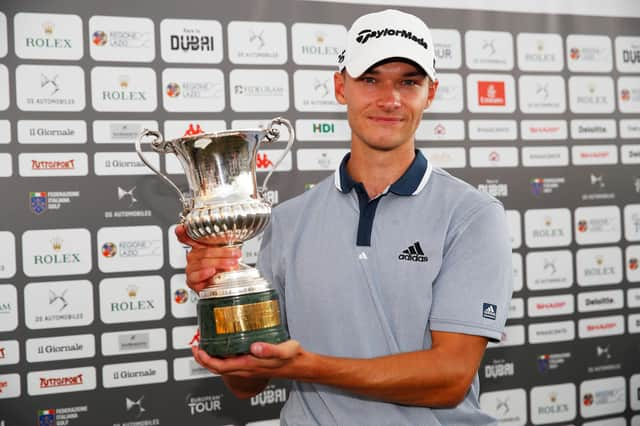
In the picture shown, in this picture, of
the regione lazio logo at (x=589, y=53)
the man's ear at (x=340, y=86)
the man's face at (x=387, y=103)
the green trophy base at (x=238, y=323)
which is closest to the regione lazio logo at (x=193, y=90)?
the man's ear at (x=340, y=86)

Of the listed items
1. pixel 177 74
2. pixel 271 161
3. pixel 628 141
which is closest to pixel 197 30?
pixel 177 74

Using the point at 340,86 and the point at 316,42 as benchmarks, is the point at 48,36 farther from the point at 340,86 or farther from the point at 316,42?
the point at 340,86

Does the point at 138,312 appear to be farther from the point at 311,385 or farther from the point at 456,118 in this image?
the point at 456,118

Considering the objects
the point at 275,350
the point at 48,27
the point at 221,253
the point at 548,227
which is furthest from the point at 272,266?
the point at 548,227

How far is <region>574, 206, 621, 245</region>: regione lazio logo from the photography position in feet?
10.2

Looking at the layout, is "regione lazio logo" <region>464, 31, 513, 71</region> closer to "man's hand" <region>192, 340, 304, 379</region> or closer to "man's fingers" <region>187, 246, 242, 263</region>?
"man's fingers" <region>187, 246, 242, 263</region>

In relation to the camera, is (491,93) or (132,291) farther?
(491,93)

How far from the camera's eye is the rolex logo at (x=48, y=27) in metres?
2.36

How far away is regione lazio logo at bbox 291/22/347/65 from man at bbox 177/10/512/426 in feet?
4.06

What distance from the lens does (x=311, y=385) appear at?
144 centimetres

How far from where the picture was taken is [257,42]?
2.62 m

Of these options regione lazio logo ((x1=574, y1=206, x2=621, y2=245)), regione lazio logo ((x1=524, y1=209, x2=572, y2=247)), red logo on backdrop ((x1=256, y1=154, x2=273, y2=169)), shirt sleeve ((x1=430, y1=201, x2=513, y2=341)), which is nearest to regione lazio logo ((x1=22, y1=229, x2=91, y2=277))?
red logo on backdrop ((x1=256, y1=154, x2=273, y2=169))

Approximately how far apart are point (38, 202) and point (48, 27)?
642 mm

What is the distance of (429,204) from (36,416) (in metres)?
1.77
